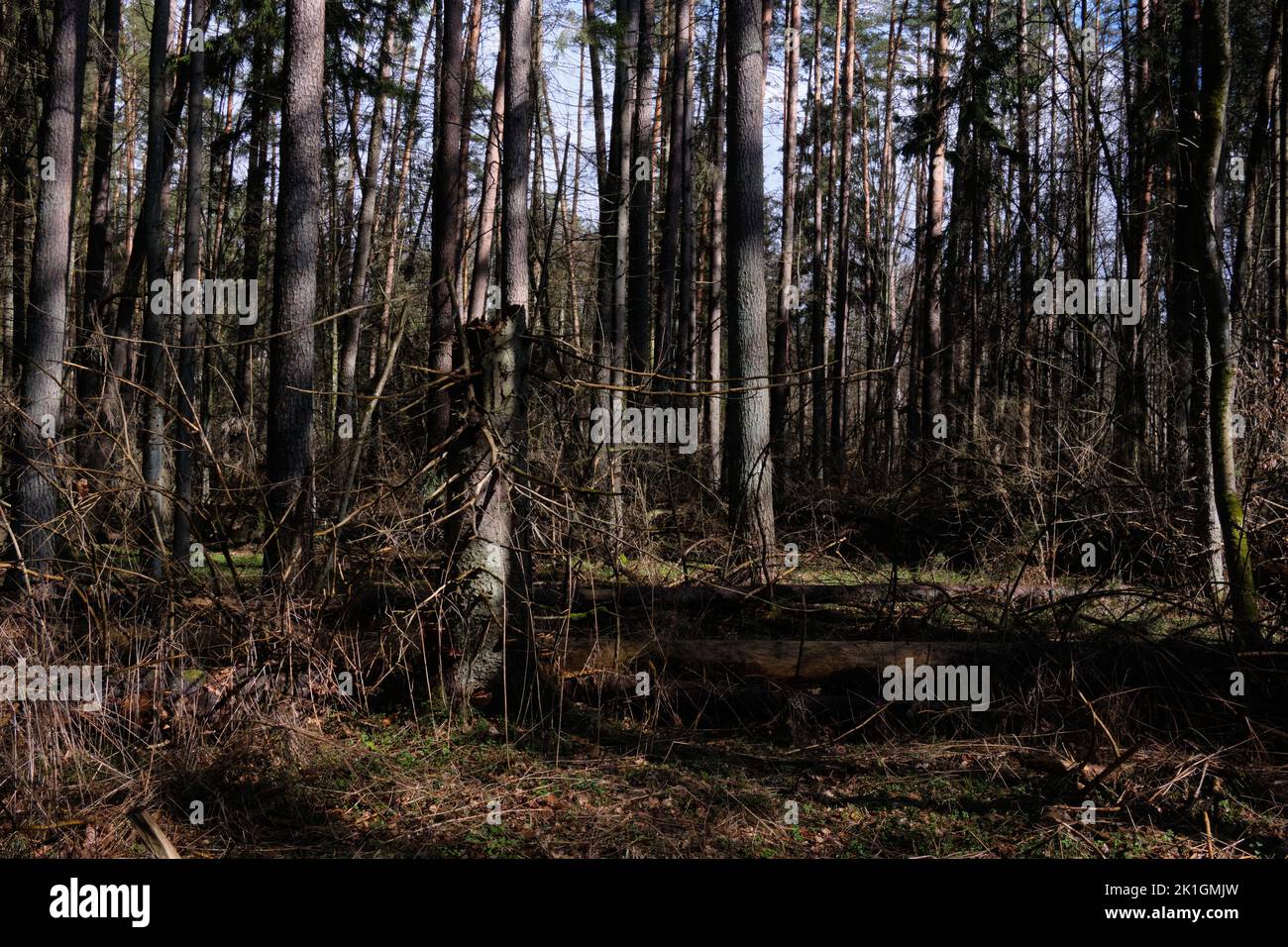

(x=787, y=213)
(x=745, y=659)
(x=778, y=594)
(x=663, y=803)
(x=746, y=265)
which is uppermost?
(x=787, y=213)

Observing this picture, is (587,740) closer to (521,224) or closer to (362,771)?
(362,771)

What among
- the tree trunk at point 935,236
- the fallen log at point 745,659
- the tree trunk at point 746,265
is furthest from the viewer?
the tree trunk at point 935,236

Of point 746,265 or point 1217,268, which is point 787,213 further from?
point 1217,268

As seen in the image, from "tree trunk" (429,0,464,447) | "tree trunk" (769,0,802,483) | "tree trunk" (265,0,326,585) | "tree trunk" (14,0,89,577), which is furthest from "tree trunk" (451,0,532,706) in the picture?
"tree trunk" (769,0,802,483)

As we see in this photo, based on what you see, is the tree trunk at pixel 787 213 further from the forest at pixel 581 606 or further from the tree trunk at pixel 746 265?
the tree trunk at pixel 746 265

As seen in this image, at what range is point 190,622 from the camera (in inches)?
231

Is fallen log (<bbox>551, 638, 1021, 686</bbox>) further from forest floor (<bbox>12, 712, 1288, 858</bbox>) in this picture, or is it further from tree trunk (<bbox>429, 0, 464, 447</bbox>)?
tree trunk (<bbox>429, 0, 464, 447</bbox>)

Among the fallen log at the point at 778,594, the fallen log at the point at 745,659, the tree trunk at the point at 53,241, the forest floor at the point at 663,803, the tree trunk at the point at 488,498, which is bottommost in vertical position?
the forest floor at the point at 663,803

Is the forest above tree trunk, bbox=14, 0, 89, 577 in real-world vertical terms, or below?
below

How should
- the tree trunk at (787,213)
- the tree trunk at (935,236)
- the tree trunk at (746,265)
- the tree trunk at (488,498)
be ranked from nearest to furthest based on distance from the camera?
the tree trunk at (488,498) < the tree trunk at (746,265) < the tree trunk at (935,236) < the tree trunk at (787,213)

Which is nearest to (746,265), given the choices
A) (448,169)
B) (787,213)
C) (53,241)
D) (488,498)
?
(488,498)

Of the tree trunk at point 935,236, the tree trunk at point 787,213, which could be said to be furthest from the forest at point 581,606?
the tree trunk at point 787,213

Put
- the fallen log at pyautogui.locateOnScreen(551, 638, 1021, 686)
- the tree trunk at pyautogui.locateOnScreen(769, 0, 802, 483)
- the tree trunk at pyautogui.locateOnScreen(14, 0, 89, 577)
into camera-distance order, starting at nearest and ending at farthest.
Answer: the fallen log at pyautogui.locateOnScreen(551, 638, 1021, 686) < the tree trunk at pyautogui.locateOnScreen(14, 0, 89, 577) < the tree trunk at pyautogui.locateOnScreen(769, 0, 802, 483)
